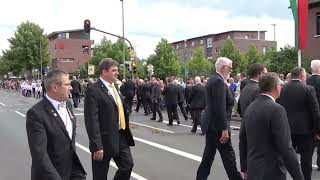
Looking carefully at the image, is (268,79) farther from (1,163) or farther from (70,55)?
(70,55)

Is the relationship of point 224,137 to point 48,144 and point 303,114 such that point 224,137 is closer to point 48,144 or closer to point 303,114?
point 303,114

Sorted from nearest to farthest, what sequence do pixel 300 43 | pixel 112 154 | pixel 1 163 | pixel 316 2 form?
1. pixel 112 154
2. pixel 1 163
3. pixel 300 43
4. pixel 316 2

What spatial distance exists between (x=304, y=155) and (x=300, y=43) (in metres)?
8.49

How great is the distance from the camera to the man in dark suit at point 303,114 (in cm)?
768

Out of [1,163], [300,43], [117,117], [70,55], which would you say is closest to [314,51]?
[300,43]

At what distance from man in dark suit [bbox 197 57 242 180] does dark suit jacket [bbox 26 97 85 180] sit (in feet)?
9.57

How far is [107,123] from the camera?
638 cm

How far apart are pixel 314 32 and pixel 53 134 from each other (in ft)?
112

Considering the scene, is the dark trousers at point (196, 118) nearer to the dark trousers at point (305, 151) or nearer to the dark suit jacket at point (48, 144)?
the dark trousers at point (305, 151)

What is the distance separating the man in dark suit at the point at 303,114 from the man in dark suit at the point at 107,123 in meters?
2.65

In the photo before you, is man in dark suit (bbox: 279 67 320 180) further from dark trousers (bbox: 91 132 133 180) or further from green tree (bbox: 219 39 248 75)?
green tree (bbox: 219 39 248 75)

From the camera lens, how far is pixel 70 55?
379ft

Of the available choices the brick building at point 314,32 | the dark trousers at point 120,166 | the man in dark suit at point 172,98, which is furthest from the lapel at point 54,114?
the brick building at point 314,32

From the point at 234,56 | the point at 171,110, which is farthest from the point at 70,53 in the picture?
the point at 171,110
